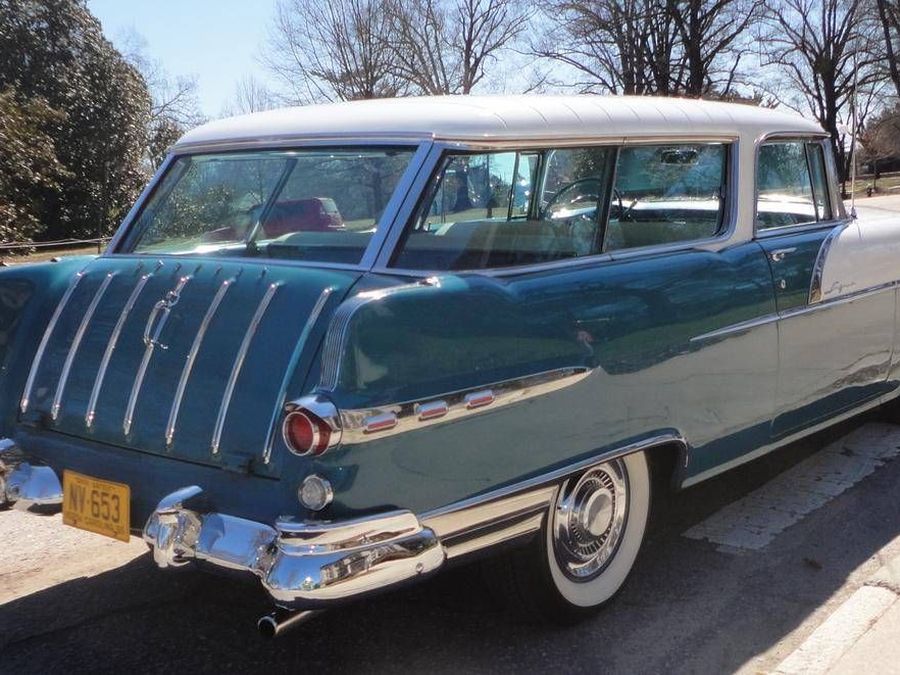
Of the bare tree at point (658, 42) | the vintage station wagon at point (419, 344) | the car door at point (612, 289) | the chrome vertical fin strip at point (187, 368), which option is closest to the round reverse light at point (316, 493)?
the vintage station wagon at point (419, 344)

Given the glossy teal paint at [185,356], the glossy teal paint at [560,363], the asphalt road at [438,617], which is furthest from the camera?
the asphalt road at [438,617]

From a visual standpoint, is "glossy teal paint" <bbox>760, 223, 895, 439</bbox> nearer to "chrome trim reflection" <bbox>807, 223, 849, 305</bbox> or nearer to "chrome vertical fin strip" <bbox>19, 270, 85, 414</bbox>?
"chrome trim reflection" <bbox>807, 223, 849, 305</bbox>

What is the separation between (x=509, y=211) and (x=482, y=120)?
14.0 inches

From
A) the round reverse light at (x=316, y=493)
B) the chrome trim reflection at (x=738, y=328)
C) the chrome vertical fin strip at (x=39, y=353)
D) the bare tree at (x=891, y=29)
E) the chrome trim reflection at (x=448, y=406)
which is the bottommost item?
the round reverse light at (x=316, y=493)

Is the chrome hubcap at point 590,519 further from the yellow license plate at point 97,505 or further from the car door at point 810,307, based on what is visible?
the yellow license plate at point 97,505

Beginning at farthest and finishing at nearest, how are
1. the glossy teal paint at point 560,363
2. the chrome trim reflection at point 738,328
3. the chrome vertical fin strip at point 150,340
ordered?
the chrome trim reflection at point 738,328
the chrome vertical fin strip at point 150,340
the glossy teal paint at point 560,363

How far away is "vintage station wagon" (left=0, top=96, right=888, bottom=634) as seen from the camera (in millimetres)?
2613

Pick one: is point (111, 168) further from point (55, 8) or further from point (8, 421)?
point (8, 421)

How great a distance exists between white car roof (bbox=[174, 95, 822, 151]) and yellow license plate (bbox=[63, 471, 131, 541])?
4.64ft

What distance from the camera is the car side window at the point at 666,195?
143 inches

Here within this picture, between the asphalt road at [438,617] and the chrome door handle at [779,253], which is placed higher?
the chrome door handle at [779,253]

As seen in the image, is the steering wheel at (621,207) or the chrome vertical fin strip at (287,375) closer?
the chrome vertical fin strip at (287,375)

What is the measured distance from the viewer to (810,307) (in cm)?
418

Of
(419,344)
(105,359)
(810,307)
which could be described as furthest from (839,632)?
(105,359)
